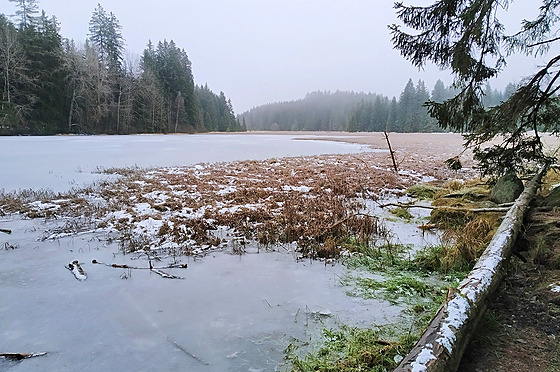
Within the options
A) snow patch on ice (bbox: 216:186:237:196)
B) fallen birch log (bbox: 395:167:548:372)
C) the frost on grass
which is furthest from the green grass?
snow patch on ice (bbox: 216:186:237:196)

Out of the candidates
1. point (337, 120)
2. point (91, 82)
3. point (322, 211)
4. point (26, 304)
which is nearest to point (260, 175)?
point (322, 211)

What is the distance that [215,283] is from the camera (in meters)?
3.77

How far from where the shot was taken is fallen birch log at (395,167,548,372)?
177 centimetres

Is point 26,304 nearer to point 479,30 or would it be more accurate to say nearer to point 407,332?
point 407,332

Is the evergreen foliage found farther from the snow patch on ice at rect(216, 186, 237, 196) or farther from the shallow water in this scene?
the snow patch on ice at rect(216, 186, 237, 196)

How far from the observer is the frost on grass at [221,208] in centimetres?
527

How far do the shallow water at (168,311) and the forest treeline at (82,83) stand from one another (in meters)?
35.8

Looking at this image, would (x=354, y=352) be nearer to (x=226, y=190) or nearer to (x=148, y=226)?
(x=148, y=226)

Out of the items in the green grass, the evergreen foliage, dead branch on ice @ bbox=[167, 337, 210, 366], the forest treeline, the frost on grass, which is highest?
the forest treeline

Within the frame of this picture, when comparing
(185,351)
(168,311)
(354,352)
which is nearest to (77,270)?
(168,311)

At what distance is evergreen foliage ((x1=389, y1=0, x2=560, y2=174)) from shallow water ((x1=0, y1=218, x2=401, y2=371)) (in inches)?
159

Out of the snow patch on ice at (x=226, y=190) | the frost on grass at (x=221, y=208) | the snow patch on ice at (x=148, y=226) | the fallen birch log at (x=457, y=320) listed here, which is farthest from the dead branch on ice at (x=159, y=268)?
the snow patch on ice at (x=226, y=190)

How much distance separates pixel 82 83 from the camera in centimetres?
3762

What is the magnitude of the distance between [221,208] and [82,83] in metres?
41.1
